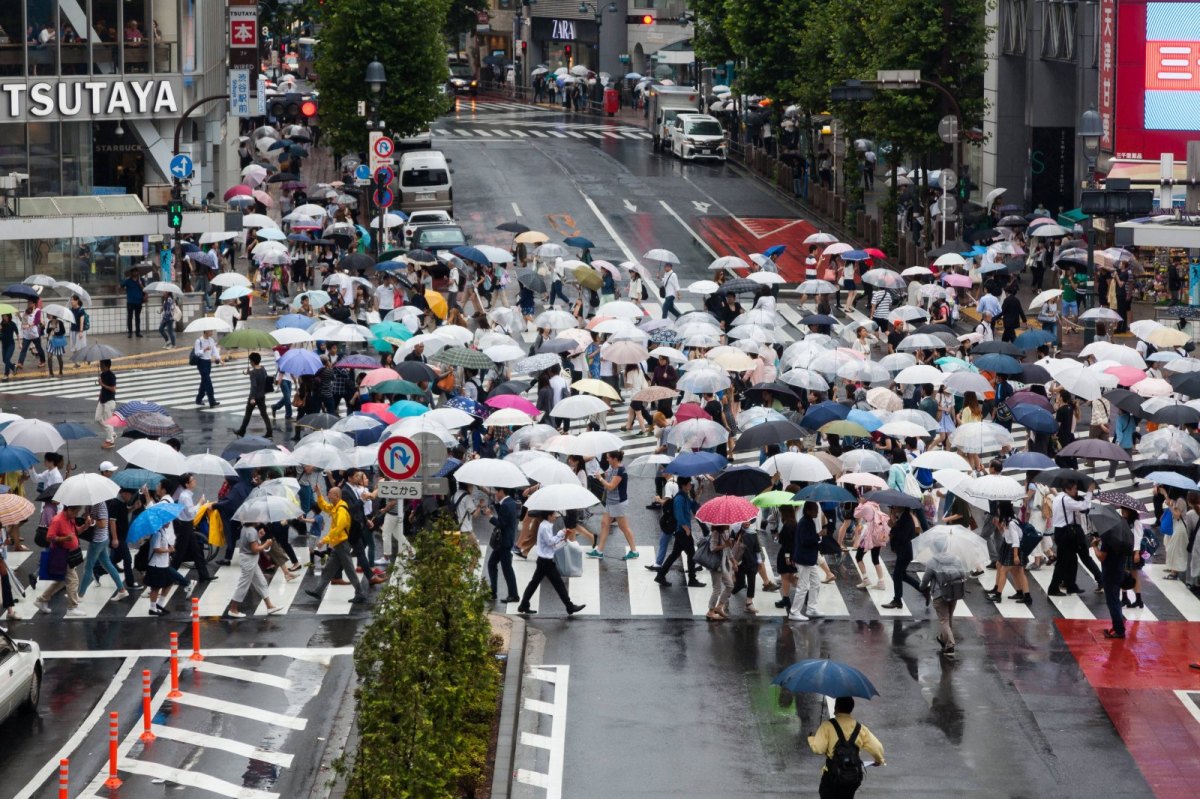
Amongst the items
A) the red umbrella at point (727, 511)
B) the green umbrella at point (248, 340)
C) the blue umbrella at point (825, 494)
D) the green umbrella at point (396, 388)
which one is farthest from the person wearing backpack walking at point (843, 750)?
the green umbrella at point (248, 340)

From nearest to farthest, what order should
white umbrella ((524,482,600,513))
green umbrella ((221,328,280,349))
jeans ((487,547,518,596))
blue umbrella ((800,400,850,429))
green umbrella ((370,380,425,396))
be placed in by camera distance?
white umbrella ((524,482,600,513)) → jeans ((487,547,518,596)) → blue umbrella ((800,400,850,429)) → green umbrella ((370,380,425,396)) → green umbrella ((221,328,280,349))

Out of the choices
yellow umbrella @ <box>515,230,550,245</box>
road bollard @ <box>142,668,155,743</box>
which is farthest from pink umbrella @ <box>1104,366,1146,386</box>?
yellow umbrella @ <box>515,230,550,245</box>

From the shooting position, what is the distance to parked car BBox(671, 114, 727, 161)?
71.9 metres

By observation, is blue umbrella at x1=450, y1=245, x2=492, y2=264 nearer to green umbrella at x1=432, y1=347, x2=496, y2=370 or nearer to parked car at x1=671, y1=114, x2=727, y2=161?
green umbrella at x1=432, y1=347, x2=496, y2=370

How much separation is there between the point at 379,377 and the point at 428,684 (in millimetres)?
14322

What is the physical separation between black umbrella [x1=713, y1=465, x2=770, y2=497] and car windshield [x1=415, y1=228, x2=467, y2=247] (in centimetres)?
2600

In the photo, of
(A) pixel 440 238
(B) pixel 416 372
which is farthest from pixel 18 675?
(A) pixel 440 238

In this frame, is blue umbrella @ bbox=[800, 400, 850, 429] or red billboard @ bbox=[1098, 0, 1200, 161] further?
red billboard @ bbox=[1098, 0, 1200, 161]

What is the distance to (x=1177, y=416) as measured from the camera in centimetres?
2802

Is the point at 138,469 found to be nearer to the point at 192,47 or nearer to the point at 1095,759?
the point at 1095,759

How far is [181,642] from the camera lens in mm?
22609

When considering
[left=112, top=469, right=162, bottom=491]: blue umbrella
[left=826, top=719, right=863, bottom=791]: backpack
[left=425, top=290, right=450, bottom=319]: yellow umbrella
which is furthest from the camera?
[left=425, top=290, right=450, bottom=319]: yellow umbrella

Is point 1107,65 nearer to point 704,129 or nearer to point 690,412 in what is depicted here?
point 704,129

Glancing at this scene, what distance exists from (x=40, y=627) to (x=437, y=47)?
41.8m
